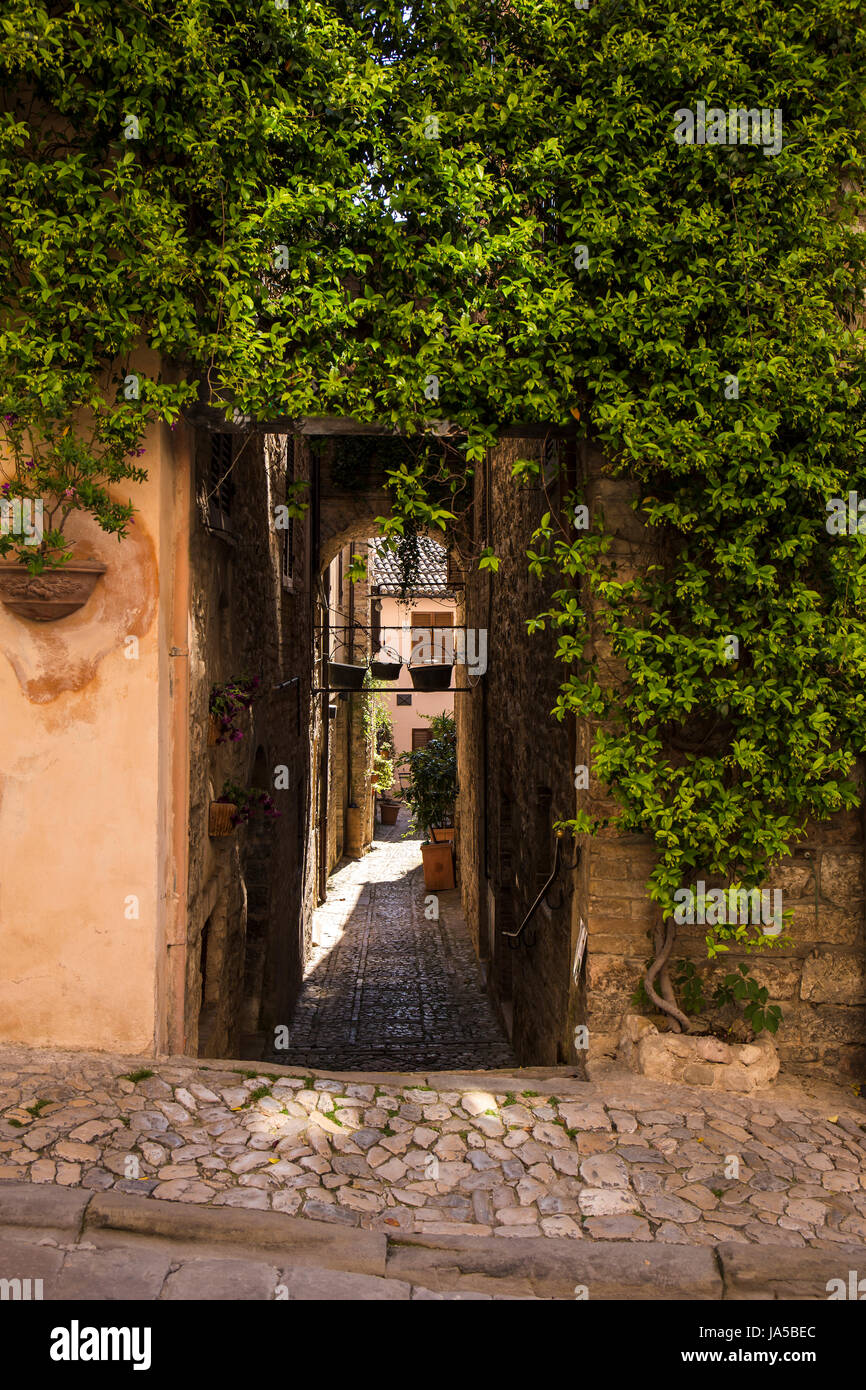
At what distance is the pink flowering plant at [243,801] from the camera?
5605mm

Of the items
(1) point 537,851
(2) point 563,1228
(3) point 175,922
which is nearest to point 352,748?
(1) point 537,851

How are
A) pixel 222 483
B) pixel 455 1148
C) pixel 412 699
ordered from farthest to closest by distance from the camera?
1. pixel 412 699
2. pixel 222 483
3. pixel 455 1148

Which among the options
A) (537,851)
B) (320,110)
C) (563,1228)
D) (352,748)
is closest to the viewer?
(563,1228)

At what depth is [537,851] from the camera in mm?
7230

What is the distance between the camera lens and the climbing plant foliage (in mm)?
3672

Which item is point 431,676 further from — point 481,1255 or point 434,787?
point 481,1255

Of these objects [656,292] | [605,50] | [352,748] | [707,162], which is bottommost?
[352,748]

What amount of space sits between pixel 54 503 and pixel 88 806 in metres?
1.36

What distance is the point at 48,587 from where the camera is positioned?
3.94 m

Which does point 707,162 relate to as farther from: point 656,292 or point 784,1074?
point 784,1074

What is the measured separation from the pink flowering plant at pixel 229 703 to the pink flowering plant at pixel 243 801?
1.01 feet

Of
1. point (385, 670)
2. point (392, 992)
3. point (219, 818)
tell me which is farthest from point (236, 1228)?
point (385, 670)

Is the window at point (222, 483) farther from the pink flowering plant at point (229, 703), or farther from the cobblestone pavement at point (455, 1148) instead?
the cobblestone pavement at point (455, 1148)

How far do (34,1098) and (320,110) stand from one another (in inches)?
167
